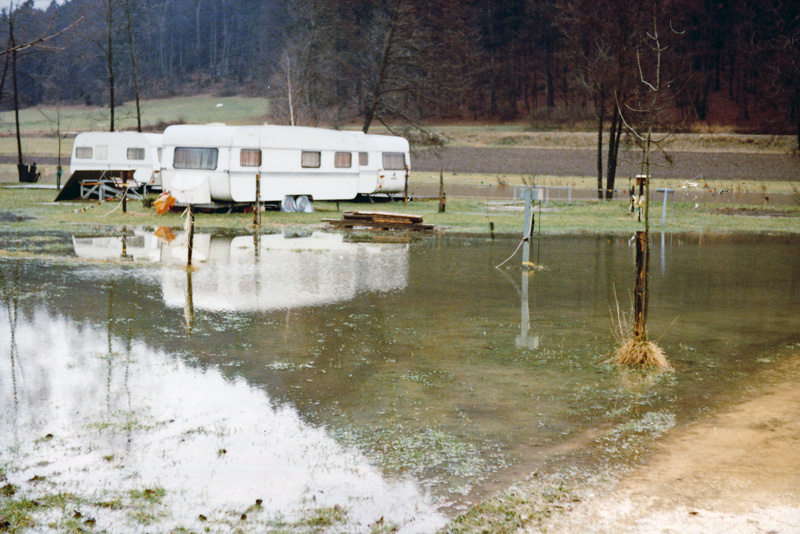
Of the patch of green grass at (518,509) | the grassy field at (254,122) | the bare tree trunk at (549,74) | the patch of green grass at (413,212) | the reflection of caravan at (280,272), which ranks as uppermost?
the bare tree trunk at (549,74)

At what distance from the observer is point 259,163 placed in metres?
26.0

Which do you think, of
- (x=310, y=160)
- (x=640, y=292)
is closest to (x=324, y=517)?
(x=640, y=292)

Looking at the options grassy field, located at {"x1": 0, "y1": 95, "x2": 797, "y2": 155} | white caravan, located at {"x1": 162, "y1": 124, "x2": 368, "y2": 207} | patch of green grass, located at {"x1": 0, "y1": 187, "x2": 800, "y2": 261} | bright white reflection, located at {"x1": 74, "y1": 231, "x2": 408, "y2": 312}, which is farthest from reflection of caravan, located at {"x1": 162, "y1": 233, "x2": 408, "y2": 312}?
grassy field, located at {"x1": 0, "y1": 95, "x2": 797, "y2": 155}

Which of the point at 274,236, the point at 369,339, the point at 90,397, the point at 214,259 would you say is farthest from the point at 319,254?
the point at 90,397

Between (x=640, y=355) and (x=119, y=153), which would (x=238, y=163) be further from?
(x=640, y=355)

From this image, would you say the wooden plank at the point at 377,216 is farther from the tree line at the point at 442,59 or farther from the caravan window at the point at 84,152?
the caravan window at the point at 84,152

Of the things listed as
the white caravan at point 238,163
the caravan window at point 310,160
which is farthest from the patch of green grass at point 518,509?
the caravan window at point 310,160

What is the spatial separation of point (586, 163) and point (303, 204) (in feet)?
92.6

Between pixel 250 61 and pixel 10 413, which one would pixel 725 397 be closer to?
pixel 10 413

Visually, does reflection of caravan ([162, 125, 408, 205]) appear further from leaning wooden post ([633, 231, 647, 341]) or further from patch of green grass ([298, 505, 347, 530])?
patch of green grass ([298, 505, 347, 530])

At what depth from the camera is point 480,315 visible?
1146 centimetres

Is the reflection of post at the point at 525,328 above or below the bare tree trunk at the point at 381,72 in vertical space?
below

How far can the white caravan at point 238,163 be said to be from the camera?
25.2 meters

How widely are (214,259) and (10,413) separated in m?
9.48
